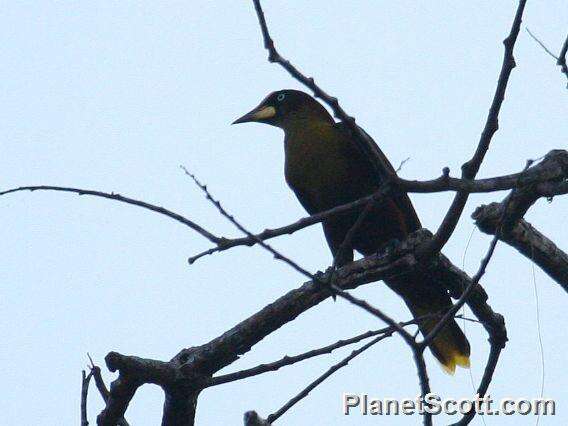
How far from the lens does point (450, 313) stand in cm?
216

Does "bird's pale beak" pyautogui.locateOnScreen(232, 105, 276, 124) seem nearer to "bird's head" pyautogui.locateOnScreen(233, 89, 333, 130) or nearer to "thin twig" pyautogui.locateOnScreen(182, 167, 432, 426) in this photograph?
"bird's head" pyautogui.locateOnScreen(233, 89, 333, 130)

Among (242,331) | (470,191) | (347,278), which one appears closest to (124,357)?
(242,331)

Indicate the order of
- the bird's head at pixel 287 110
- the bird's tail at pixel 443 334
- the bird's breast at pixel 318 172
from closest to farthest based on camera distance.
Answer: the bird's tail at pixel 443 334
the bird's breast at pixel 318 172
the bird's head at pixel 287 110

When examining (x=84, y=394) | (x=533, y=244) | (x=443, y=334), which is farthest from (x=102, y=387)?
(x=443, y=334)

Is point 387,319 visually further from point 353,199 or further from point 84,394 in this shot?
point 353,199

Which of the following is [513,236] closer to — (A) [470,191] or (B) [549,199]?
(B) [549,199]

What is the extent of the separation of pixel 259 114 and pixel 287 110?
0.20 metres

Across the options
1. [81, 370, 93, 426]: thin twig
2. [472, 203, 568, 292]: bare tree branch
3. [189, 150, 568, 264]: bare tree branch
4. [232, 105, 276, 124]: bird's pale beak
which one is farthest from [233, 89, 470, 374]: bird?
[81, 370, 93, 426]: thin twig

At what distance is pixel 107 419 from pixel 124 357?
0.70 feet

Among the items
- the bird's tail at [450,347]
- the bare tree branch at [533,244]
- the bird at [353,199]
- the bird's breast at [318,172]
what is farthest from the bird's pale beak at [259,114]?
the bare tree branch at [533,244]

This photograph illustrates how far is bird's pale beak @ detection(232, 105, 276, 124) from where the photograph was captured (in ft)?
16.9

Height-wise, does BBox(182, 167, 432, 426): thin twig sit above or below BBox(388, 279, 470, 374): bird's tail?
below

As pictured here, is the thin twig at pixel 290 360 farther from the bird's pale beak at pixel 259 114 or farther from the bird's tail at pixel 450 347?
the bird's pale beak at pixel 259 114

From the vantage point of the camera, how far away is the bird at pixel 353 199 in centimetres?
415
